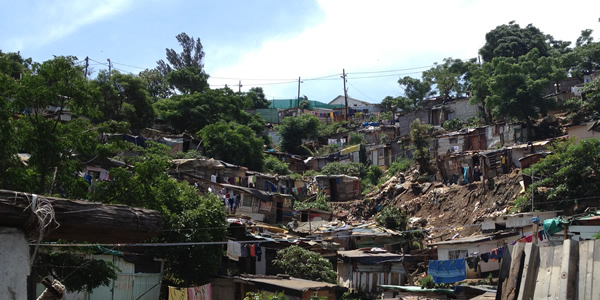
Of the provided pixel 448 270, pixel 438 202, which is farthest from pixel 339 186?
pixel 448 270

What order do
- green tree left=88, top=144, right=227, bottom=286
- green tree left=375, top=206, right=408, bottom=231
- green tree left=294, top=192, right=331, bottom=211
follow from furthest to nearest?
green tree left=294, top=192, right=331, bottom=211 < green tree left=375, top=206, right=408, bottom=231 < green tree left=88, top=144, right=227, bottom=286

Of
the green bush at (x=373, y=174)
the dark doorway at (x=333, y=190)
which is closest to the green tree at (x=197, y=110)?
the dark doorway at (x=333, y=190)

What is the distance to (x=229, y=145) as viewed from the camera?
43594 mm

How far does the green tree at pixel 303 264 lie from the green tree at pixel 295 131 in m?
30.5

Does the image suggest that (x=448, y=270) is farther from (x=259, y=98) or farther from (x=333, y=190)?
(x=259, y=98)

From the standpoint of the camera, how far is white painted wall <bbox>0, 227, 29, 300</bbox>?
521 cm

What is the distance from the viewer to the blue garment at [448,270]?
26.7m

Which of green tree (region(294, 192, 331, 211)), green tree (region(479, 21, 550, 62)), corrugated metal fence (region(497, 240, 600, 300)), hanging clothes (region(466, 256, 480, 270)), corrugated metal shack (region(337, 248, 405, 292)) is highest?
green tree (region(479, 21, 550, 62))

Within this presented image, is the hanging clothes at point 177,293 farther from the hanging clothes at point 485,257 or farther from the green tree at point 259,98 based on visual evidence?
the green tree at point 259,98

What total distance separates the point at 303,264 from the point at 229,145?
1872 cm

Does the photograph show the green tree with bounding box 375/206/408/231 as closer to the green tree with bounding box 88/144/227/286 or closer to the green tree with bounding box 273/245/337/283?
the green tree with bounding box 273/245/337/283

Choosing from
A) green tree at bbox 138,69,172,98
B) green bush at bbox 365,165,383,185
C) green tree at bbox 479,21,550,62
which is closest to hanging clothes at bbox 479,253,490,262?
green bush at bbox 365,165,383,185

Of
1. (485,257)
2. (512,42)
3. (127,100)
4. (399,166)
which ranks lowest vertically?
(485,257)

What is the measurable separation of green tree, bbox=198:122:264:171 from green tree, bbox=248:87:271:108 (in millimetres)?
27215
